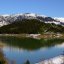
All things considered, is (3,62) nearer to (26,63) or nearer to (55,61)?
(26,63)

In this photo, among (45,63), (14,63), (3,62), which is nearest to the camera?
(45,63)

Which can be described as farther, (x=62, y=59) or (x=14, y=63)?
(x=14, y=63)

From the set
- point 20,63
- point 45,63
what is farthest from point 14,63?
point 45,63

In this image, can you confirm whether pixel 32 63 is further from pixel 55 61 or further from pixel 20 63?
pixel 55 61

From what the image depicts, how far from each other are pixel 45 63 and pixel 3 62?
8672 millimetres

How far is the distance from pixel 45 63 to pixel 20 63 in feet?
34.5

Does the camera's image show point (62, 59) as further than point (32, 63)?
No

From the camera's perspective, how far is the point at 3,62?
1946 inches

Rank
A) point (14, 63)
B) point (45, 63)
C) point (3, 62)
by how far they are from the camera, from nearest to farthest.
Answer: point (45, 63)
point (3, 62)
point (14, 63)

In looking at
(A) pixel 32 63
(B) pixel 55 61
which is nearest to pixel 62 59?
(B) pixel 55 61

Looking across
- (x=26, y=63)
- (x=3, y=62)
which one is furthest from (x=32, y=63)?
(x=3, y=62)

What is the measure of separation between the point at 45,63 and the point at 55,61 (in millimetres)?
2141

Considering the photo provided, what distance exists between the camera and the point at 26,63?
2111 inches

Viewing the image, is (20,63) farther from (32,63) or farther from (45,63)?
(45,63)
